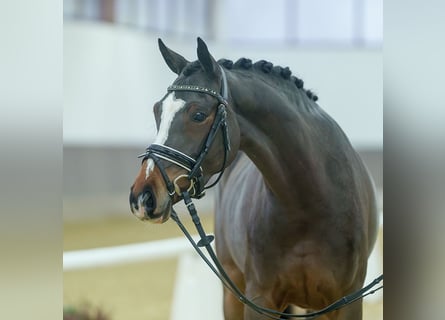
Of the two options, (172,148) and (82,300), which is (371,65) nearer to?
(172,148)

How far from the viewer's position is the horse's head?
890 mm

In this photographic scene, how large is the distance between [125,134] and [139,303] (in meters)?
0.39

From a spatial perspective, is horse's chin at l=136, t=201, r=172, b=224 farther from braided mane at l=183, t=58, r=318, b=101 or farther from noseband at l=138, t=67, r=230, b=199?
braided mane at l=183, t=58, r=318, b=101

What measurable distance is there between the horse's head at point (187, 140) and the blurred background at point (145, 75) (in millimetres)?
209

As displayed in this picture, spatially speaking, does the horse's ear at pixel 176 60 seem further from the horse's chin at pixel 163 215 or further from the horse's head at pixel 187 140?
the horse's chin at pixel 163 215

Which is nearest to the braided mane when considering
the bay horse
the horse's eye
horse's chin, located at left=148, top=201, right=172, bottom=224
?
the bay horse

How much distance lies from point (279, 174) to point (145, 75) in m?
0.39

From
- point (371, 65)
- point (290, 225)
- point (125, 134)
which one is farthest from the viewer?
point (125, 134)

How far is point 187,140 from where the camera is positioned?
913 mm

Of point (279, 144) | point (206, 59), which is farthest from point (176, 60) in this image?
point (279, 144)

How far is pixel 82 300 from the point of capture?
46.9 inches

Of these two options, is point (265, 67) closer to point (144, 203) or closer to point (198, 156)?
point (198, 156)
